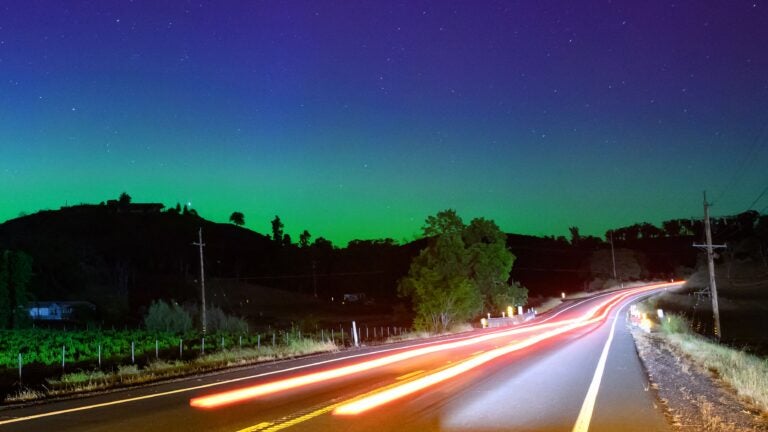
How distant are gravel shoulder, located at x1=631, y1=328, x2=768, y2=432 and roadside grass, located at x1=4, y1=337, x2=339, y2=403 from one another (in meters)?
12.5

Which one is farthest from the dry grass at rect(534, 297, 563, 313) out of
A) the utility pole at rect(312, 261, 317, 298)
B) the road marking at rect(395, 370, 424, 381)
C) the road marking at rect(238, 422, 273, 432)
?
the road marking at rect(238, 422, 273, 432)

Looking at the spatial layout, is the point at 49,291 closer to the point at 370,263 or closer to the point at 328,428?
the point at 370,263

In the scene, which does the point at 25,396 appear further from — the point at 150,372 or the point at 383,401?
the point at 383,401

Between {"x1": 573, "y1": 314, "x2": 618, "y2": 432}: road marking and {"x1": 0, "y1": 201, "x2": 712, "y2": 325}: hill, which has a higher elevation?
{"x1": 0, "y1": 201, "x2": 712, "y2": 325}: hill

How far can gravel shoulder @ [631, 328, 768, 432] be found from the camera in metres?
9.79

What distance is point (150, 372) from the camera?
1948cm

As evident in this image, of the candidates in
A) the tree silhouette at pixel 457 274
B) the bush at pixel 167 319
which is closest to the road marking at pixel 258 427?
the tree silhouette at pixel 457 274

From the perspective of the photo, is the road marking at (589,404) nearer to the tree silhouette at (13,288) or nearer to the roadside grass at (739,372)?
the roadside grass at (739,372)

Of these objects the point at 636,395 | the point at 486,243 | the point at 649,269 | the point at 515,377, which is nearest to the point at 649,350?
the point at 515,377

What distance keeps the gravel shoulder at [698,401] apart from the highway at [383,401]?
0.38 metres

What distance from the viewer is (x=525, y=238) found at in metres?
199

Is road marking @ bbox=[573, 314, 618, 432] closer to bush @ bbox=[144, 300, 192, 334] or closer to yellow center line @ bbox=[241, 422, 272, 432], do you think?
yellow center line @ bbox=[241, 422, 272, 432]

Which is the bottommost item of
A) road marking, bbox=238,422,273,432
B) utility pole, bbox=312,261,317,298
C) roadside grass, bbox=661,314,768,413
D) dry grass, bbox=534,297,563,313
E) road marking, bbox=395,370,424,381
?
dry grass, bbox=534,297,563,313

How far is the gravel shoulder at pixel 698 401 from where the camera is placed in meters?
9.79
